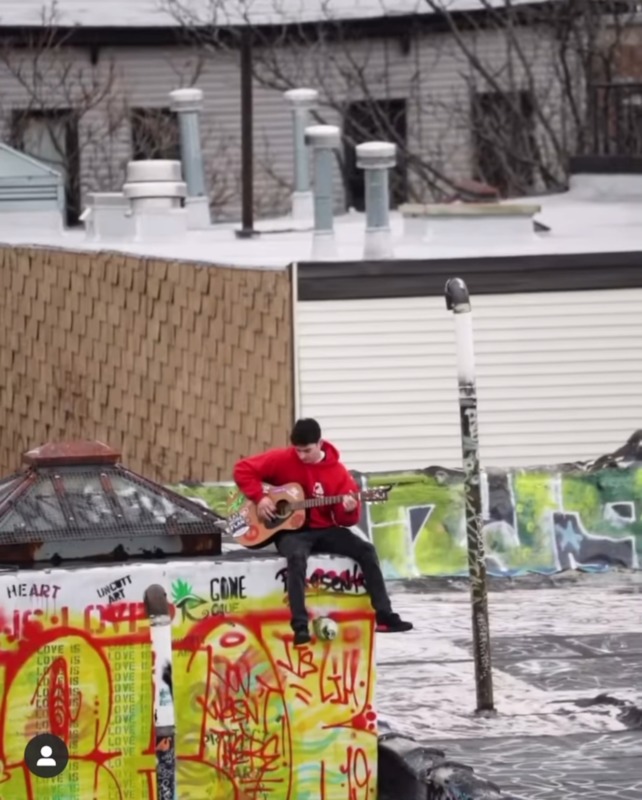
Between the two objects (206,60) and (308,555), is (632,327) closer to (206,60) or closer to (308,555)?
(308,555)

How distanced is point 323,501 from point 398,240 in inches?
488

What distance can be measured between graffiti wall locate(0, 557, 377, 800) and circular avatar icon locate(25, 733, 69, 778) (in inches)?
1.4

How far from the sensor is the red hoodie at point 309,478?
11.1m

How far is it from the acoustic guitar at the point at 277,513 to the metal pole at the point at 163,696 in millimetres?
1419

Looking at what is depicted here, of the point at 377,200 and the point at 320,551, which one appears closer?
the point at 320,551

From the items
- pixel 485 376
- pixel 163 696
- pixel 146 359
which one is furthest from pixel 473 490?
pixel 146 359

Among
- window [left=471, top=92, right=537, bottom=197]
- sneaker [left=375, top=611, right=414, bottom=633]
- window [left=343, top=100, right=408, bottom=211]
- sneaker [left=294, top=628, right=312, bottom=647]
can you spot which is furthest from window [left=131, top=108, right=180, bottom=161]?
sneaker [left=294, top=628, right=312, bottom=647]

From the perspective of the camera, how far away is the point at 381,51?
38844 mm

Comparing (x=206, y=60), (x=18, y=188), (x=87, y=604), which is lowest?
(x=87, y=604)

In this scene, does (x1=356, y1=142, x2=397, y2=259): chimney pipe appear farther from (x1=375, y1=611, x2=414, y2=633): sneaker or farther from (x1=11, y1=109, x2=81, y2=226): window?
(x1=11, y1=109, x2=81, y2=226): window

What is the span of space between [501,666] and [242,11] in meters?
24.0

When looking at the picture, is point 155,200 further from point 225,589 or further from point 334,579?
point 225,589

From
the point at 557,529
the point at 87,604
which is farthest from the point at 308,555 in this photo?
the point at 557,529

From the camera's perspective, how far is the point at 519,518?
63.0ft
